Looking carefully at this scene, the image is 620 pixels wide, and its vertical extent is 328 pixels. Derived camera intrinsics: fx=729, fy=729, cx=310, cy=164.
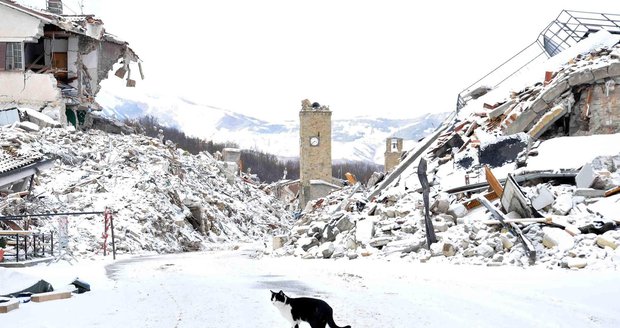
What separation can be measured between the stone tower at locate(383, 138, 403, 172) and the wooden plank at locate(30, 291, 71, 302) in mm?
42910

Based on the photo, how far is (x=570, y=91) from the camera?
2156cm

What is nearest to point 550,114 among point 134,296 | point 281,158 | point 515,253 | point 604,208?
point 604,208

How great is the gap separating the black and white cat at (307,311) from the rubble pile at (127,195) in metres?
14.6

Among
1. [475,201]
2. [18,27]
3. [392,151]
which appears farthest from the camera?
[392,151]

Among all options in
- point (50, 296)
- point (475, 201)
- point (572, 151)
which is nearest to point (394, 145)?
point (572, 151)

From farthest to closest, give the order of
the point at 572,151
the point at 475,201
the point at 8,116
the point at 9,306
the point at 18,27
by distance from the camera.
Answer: the point at 18,27, the point at 8,116, the point at 572,151, the point at 475,201, the point at 9,306

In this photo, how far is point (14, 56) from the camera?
3356 centimetres

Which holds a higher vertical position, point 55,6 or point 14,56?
point 55,6

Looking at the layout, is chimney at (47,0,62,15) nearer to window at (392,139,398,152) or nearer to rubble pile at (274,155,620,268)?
rubble pile at (274,155,620,268)

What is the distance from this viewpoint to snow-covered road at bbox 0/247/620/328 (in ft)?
30.1

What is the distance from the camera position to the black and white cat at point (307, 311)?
776cm

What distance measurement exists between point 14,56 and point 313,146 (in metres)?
23.2

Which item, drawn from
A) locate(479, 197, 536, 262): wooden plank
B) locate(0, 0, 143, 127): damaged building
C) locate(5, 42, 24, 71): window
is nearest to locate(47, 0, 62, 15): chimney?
locate(0, 0, 143, 127): damaged building

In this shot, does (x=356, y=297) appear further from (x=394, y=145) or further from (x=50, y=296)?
(x=394, y=145)
